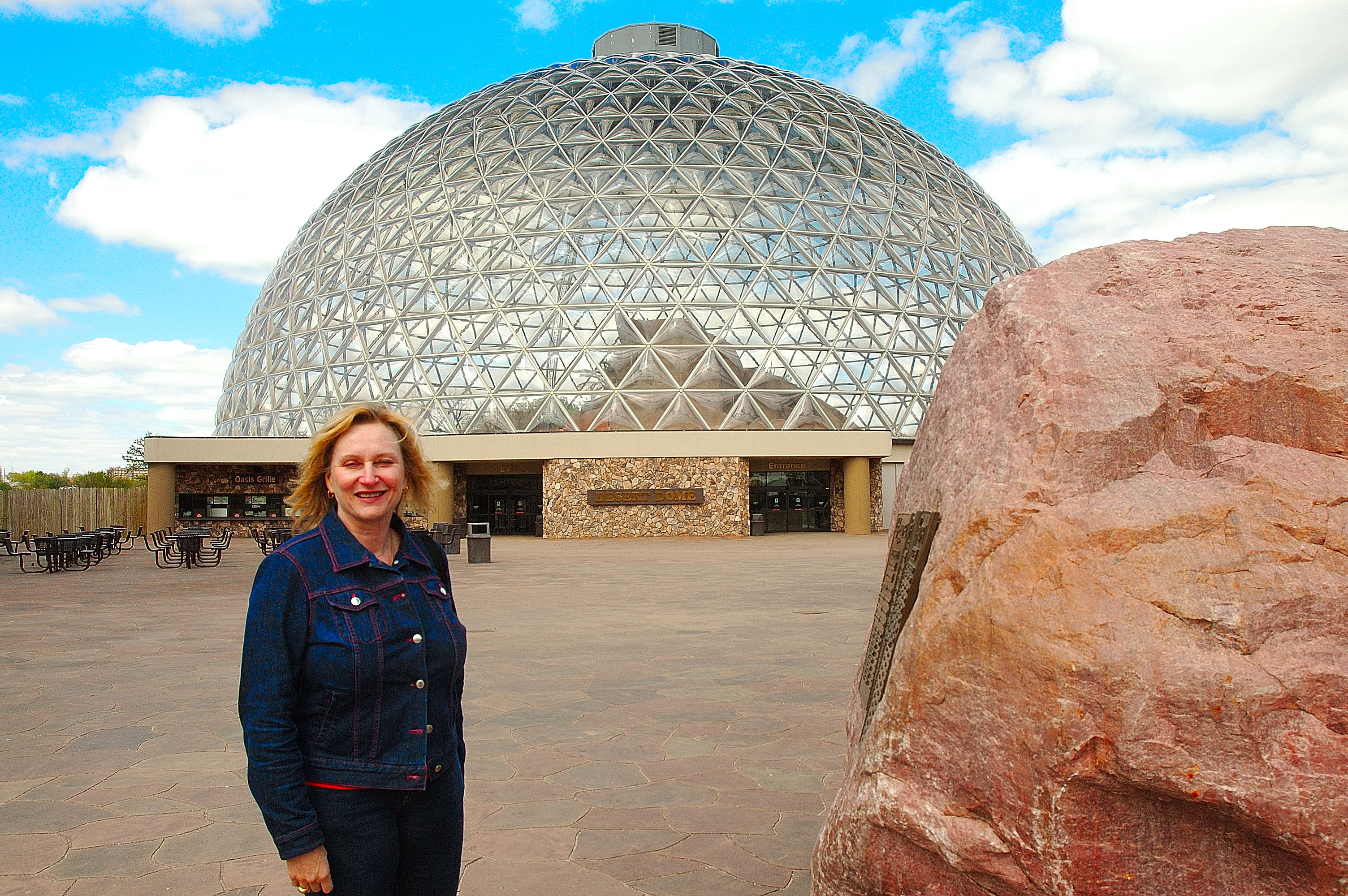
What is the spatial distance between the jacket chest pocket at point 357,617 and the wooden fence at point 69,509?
3082 cm

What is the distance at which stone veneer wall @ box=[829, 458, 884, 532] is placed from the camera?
31.2 m

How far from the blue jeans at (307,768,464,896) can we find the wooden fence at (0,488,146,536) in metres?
30.8

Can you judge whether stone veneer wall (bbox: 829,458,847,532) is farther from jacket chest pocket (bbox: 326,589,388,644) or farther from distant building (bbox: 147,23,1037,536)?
jacket chest pocket (bbox: 326,589,388,644)

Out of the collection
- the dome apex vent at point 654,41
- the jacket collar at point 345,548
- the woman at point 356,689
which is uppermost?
the dome apex vent at point 654,41

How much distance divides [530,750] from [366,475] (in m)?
3.49

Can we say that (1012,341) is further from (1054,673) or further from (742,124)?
(742,124)

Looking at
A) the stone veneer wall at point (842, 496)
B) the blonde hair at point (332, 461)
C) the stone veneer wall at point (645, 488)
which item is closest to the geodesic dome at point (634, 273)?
the stone veneer wall at point (645, 488)

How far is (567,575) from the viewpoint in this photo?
647 inches

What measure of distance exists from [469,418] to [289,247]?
16.2 metres

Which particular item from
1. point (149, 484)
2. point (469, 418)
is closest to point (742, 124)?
point (469, 418)

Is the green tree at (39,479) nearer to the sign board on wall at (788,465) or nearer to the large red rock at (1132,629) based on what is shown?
the sign board on wall at (788,465)

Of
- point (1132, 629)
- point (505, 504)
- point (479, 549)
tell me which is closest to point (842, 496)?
point (505, 504)

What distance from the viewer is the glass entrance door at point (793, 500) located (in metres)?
31.4

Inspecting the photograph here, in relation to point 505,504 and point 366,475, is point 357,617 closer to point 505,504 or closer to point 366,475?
point 366,475
